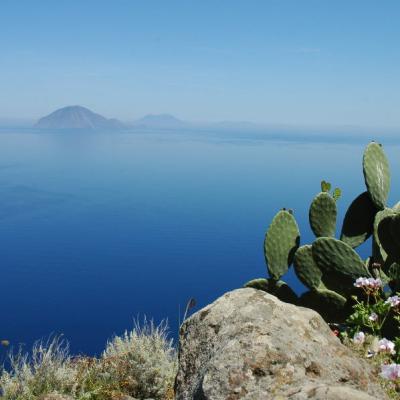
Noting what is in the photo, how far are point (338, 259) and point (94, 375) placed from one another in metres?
2.94

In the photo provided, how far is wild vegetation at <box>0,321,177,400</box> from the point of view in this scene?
227 inches

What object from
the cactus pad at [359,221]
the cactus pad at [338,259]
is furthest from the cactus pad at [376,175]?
the cactus pad at [338,259]

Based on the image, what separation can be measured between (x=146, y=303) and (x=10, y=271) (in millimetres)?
41094

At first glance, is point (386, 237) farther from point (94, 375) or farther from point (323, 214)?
point (94, 375)

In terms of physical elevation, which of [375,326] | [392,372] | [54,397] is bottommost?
[54,397]

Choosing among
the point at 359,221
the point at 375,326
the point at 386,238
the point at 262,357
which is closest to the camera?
the point at 262,357

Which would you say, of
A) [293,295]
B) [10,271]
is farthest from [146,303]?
[293,295]

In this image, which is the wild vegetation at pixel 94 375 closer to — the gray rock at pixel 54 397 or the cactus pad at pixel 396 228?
the gray rock at pixel 54 397

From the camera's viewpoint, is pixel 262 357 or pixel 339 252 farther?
pixel 339 252

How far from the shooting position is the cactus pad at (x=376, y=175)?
22.7 ft

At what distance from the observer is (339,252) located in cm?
649

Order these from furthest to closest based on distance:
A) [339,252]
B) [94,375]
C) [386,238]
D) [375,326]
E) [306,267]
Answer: [306,267]
[386,238]
[339,252]
[94,375]
[375,326]

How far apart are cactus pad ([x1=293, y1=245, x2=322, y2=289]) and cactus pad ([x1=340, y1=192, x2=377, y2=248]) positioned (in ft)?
2.46

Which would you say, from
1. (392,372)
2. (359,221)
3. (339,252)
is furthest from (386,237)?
(392,372)
